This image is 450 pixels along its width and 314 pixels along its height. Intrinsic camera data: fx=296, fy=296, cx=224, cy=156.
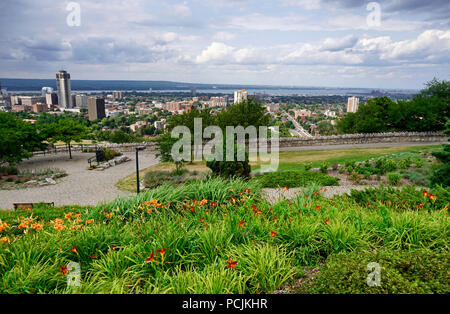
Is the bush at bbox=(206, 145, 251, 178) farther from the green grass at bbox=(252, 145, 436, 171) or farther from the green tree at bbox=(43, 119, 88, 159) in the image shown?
the green tree at bbox=(43, 119, 88, 159)

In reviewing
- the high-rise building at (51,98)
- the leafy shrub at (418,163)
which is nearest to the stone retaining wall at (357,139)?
the leafy shrub at (418,163)

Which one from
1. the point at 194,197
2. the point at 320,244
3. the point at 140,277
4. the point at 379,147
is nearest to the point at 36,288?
the point at 140,277

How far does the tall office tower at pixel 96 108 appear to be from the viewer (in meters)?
75.1

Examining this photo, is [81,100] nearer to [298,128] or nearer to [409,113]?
[298,128]

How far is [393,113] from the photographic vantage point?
91.6ft

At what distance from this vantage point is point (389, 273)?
10.8ft

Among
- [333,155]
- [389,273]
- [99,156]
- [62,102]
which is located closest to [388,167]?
[333,155]

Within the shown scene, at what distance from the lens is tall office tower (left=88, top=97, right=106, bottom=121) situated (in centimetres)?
7512

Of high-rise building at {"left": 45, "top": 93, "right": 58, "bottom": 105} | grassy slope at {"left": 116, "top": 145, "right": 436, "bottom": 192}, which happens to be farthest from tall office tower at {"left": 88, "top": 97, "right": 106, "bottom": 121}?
grassy slope at {"left": 116, "top": 145, "right": 436, "bottom": 192}

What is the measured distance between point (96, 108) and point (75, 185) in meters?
67.5

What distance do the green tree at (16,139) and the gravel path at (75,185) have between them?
3.93 ft

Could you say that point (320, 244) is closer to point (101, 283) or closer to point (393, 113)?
point (101, 283)

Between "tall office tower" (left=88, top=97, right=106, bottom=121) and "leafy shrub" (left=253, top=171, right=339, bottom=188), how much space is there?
72117 mm
